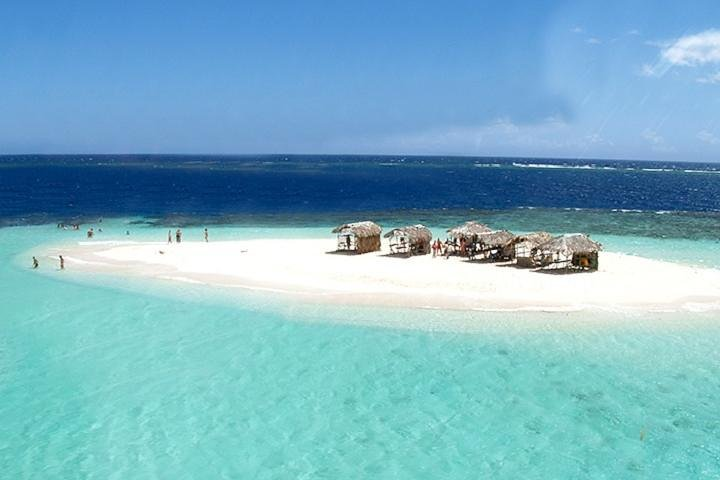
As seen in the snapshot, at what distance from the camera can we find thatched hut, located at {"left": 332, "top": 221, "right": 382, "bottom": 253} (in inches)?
1296

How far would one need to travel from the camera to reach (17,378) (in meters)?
16.8

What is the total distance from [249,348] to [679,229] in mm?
40501

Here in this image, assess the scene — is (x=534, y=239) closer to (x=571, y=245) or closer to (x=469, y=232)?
(x=571, y=245)

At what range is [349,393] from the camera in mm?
15672

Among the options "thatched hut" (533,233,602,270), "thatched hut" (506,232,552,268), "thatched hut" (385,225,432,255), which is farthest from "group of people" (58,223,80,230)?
"thatched hut" (533,233,602,270)

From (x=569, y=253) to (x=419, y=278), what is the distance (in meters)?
7.02

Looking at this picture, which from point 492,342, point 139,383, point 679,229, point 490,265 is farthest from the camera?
point 679,229

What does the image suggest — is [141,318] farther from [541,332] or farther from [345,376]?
[541,332]

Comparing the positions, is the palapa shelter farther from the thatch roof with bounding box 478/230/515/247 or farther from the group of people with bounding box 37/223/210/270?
the group of people with bounding box 37/223/210/270

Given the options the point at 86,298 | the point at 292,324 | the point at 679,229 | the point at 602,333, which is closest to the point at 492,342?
the point at 602,333

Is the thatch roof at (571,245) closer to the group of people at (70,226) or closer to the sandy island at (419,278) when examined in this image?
the sandy island at (419,278)

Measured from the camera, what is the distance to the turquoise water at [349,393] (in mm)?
12578

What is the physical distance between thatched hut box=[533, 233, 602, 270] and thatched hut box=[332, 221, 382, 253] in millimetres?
9319

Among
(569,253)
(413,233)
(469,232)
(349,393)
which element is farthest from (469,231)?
(349,393)
